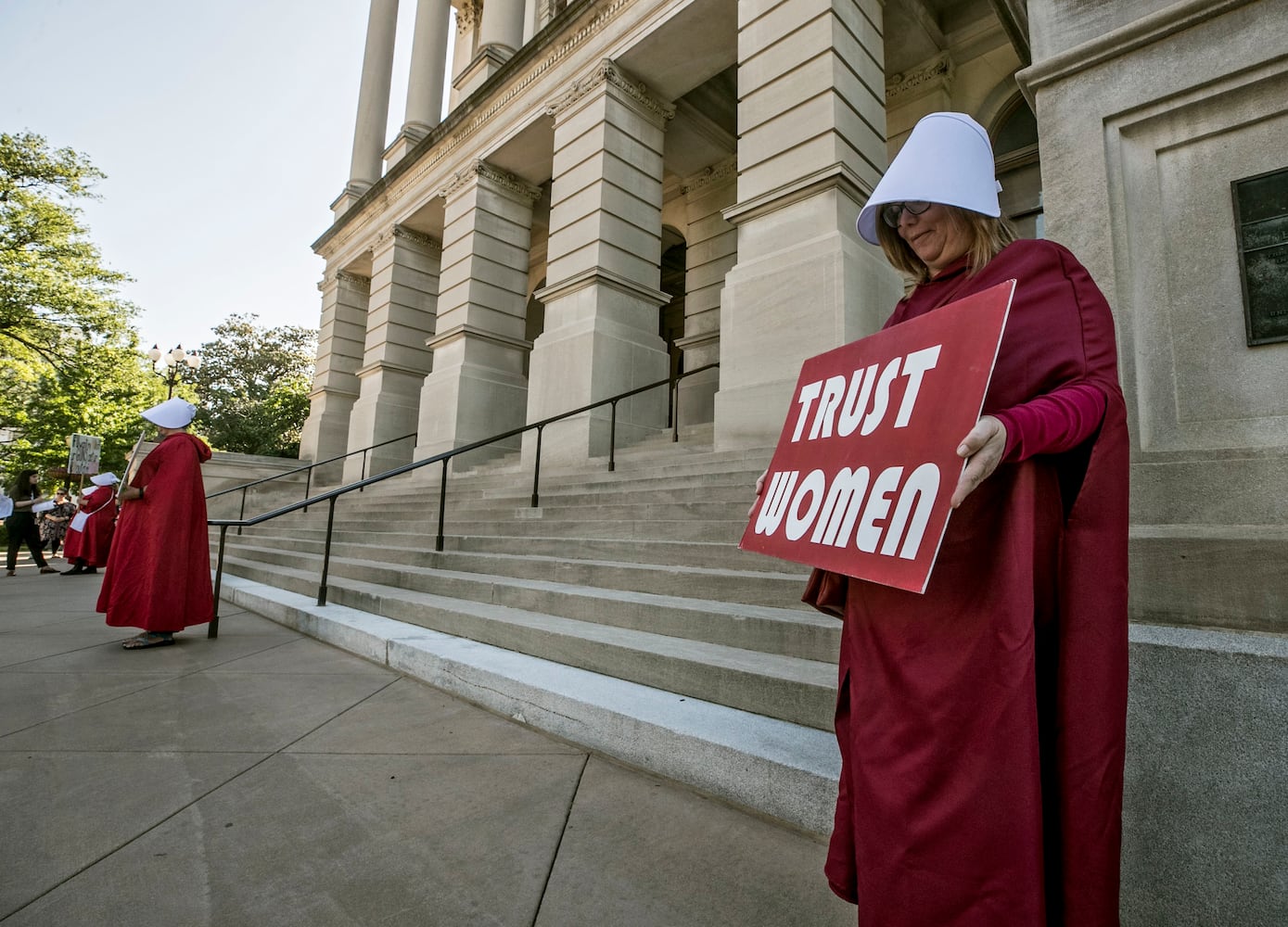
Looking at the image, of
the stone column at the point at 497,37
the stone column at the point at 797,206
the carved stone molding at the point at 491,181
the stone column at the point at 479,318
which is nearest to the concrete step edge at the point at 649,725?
the stone column at the point at 797,206

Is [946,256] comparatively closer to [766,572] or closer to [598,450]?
[766,572]

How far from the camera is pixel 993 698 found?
1169 mm

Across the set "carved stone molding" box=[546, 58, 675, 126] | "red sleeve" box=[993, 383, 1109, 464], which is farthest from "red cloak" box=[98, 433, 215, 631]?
"carved stone molding" box=[546, 58, 675, 126]

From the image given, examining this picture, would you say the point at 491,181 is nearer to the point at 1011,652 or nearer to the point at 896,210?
the point at 896,210

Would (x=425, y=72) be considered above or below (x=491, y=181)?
above

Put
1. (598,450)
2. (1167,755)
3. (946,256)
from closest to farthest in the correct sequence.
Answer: (946,256) < (1167,755) < (598,450)

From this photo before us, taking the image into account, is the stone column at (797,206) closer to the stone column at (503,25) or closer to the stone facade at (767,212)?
the stone facade at (767,212)

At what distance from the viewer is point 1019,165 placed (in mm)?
9562

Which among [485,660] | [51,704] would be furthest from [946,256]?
[51,704]

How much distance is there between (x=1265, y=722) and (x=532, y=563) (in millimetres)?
4635

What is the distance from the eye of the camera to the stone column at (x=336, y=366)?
18.4 metres

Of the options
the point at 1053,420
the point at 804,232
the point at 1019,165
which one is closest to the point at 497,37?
the point at 804,232

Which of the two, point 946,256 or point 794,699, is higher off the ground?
point 946,256

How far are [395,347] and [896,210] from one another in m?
16.5
